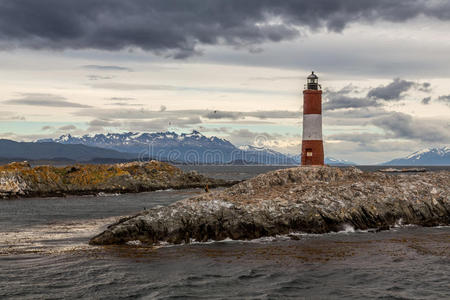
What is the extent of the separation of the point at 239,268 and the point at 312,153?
27.1 m

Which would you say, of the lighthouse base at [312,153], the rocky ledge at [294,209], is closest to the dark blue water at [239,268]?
the rocky ledge at [294,209]

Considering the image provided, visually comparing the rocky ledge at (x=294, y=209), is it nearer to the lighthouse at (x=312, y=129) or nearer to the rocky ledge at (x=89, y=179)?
the lighthouse at (x=312, y=129)

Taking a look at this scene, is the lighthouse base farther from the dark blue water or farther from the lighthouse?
the dark blue water

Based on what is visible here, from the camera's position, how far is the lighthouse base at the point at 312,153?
41.7 metres

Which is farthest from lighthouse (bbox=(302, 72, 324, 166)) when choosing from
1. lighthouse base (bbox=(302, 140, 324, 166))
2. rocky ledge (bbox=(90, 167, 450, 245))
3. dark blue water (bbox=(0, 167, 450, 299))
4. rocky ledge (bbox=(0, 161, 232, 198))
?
rocky ledge (bbox=(0, 161, 232, 198))

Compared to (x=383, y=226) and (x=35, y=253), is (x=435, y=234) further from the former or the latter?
(x=35, y=253)

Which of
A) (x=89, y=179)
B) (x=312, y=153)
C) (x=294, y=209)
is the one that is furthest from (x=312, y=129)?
(x=89, y=179)

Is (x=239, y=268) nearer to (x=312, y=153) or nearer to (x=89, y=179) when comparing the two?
(x=312, y=153)

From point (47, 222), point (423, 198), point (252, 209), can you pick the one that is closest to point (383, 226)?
point (423, 198)

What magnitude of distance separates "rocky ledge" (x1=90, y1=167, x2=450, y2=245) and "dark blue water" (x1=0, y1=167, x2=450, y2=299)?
A: 2.90ft

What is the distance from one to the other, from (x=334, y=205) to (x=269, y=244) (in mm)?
5225

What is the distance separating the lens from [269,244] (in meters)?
20.0

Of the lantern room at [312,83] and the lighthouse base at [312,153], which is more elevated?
the lantern room at [312,83]

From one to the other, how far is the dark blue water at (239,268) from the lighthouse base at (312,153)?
18.9m
